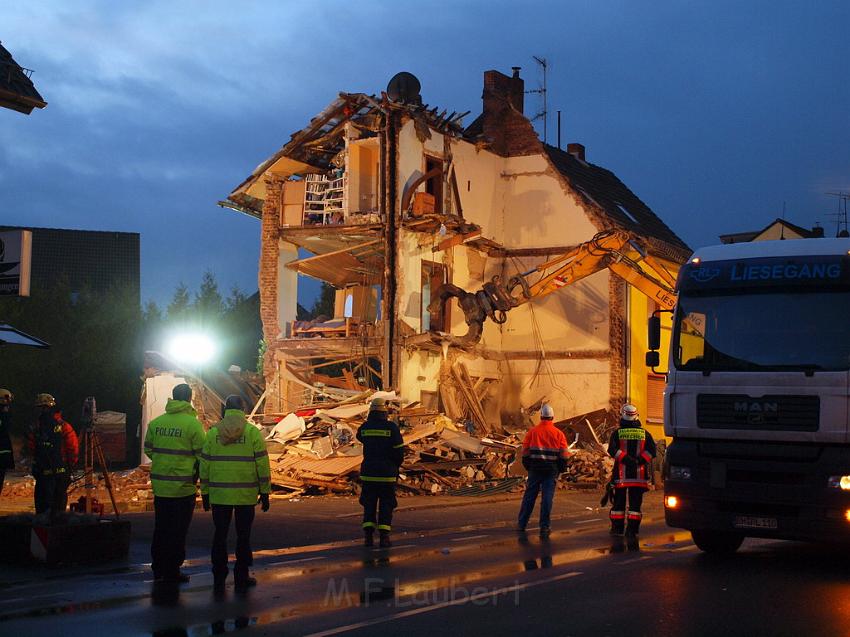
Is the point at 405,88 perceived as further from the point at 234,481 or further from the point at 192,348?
the point at 234,481

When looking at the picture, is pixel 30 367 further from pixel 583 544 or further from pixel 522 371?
pixel 583 544

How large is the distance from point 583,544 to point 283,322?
2004cm

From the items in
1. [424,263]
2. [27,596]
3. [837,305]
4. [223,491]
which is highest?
[424,263]

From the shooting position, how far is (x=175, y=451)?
11398mm

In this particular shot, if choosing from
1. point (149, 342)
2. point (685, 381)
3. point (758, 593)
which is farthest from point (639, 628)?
point (149, 342)

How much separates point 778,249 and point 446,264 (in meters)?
Result: 21.1

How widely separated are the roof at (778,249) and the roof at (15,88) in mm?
10135

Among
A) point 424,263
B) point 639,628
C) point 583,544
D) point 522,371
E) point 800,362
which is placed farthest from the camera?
point 522,371

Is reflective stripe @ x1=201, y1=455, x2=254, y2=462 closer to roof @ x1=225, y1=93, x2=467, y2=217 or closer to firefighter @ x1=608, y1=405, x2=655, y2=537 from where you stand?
firefighter @ x1=608, y1=405, x2=655, y2=537

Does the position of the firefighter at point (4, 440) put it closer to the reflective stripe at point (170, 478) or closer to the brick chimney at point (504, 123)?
the reflective stripe at point (170, 478)

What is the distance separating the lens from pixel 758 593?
418 inches

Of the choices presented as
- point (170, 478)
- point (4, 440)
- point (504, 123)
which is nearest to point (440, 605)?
point (170, 478)

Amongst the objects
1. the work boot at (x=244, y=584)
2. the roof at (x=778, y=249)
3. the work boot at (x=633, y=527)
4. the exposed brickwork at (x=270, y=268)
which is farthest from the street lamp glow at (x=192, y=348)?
the work boot at (x=244, y=584)

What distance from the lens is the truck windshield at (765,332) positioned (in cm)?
1237
